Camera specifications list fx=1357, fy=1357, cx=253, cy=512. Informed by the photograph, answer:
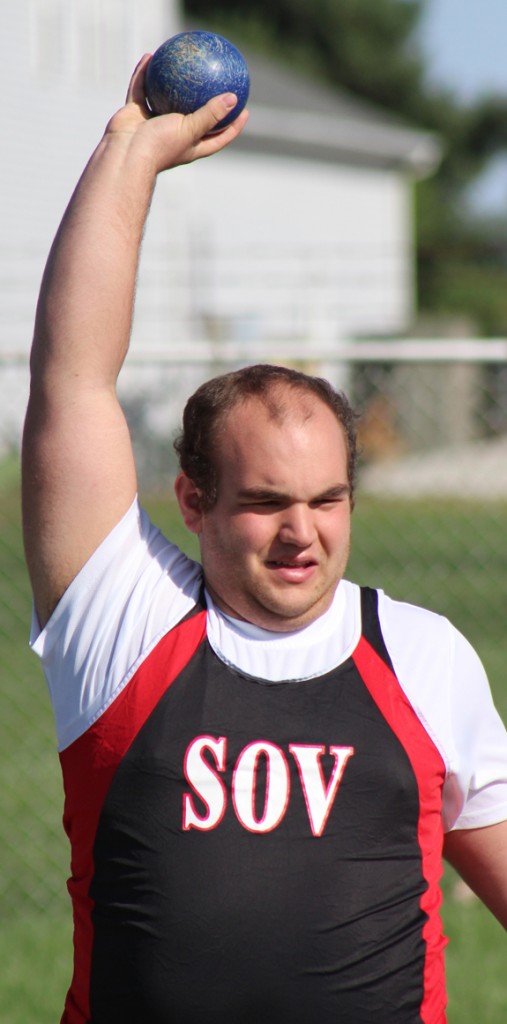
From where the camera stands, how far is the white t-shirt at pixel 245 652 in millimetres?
2090

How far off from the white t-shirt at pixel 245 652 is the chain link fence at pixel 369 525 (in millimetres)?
746

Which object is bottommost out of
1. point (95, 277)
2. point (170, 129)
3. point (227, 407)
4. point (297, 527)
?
point (297, 527)

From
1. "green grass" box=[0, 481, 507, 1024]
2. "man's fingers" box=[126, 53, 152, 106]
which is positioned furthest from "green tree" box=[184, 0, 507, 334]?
"man's fingers" box=[126, 53, 152, 106]

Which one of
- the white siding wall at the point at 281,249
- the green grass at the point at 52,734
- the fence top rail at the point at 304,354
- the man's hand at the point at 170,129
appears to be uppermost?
the white siding wall at the point at 281,249

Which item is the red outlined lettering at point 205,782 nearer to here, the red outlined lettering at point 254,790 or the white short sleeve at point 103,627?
the red outlined lettering at point 254,790

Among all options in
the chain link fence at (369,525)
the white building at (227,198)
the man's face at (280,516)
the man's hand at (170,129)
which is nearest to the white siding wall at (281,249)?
the white building at (227,198)

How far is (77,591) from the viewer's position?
2.10 meters

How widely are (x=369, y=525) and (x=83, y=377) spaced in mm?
7480

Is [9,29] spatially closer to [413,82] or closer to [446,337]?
[446,337]

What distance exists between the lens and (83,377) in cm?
209

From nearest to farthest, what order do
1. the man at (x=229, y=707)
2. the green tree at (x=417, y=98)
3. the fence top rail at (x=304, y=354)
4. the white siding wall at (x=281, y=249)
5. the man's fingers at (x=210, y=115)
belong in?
1. the man at (x=229, y=707)
2. the man's fingers at (x=210, y=115)
3. the fence top rail at (x=304, y=354)
4. the white siding wall at (x=281, y=249)
5. the green tree at (x=417, y=98)

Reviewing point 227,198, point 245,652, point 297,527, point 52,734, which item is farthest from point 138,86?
point 227,198

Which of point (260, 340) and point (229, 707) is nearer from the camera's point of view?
point (229, 707)

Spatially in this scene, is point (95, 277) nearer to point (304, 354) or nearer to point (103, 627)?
point (103, 627)
